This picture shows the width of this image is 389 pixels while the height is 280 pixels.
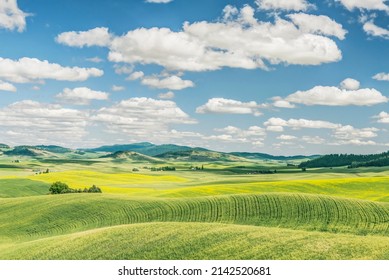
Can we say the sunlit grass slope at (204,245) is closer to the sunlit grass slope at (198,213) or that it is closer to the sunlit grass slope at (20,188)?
the sunlit grass slope at (198,213)

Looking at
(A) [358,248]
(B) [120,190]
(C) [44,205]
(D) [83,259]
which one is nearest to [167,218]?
(C) [44,205]

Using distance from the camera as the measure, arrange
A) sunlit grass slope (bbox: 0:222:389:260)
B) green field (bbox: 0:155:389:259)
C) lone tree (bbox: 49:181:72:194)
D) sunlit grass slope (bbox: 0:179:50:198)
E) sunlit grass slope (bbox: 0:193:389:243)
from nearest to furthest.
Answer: sunlit grass slope (bbox: 0:222:389:260), green field (bbox: 0:155:389:259), sunlit grass slope (bbox: 0:193:389:243), lone tree (bbox: 49:181:72:194), sunlit grass slope (bbox: 0:179:50:198)

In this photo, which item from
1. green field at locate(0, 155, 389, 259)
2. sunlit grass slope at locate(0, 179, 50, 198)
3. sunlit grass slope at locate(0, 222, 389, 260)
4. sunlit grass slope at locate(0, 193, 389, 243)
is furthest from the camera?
sunlit grass slope at locate(0, 179, 50, 198)

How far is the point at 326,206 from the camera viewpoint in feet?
178

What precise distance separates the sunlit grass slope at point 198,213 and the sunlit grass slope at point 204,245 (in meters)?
15.1

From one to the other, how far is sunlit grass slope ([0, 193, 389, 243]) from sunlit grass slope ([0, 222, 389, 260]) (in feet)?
49.4

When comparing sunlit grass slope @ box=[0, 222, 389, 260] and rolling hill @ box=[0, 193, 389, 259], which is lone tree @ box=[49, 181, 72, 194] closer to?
rolling hill @ box=[0, 193, 389, 259]

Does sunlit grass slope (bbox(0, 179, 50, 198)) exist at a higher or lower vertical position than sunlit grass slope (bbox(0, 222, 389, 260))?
lower

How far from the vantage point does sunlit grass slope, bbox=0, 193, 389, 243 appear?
4966cm

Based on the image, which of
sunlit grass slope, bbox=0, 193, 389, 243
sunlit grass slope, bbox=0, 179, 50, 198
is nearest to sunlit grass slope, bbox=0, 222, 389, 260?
sunlit grass slope, bbox=0, 193, 389, 243

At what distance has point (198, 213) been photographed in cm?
5812

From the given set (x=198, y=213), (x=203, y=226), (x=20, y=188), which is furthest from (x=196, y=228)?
(x=20, y=188)

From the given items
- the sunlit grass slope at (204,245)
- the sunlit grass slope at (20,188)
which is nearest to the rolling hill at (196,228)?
the sunlit grass slope at (204,245)

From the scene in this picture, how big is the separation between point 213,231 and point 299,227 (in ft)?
52.9
